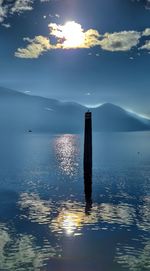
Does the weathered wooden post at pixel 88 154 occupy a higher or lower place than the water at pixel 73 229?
higher

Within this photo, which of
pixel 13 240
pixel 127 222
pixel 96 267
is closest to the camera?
pixel 96 267

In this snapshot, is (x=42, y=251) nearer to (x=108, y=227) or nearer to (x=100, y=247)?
(x=100, y=247)

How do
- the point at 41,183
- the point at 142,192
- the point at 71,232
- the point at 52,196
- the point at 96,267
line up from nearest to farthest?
the point at 96,267 → the point at 71,232 → the point at 52,196 → the point at 142,192 → the point at 41,183

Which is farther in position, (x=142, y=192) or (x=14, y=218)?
(x=142, y=192)

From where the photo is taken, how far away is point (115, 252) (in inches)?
1096

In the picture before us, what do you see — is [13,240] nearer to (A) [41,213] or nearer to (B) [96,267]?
(B) [96,267]

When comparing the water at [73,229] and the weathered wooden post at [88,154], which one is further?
the weathered wooden post at [88,154]

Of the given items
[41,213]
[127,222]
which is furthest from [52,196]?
[127,222]

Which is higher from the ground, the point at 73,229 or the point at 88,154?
the point at 88,154

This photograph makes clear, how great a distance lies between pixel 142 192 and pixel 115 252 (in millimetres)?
28121

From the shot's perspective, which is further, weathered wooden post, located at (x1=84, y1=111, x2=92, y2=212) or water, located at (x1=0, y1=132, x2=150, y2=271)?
weathered wooden post, located at (x1=84, y1=111, x2=92, y2=212)

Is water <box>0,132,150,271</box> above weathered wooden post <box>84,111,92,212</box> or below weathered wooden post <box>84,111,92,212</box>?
below

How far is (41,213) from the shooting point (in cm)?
3981

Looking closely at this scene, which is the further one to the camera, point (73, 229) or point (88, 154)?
point (88, 154)
